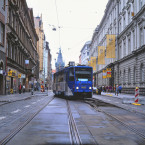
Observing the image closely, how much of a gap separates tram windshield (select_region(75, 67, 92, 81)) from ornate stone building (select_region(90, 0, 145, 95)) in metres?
13.3

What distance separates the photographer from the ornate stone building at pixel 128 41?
118 feet

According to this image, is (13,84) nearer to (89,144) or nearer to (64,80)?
(64,80)

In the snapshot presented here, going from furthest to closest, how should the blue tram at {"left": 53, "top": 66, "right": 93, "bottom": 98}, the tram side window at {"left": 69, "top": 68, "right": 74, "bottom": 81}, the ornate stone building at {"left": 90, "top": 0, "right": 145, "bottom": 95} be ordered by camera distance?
the ornate stone building at {"left": 90, "top": 0, "right": 145, "bottom": 95}, the tram side window at {"left": 69, "top": 68, "right": 74, "bottom": 81}, the blue tram at {"left": 53, "top": 66, "right": 93, "bottom": 98}

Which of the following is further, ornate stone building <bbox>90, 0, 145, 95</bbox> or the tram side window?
ornate stone building <bbox>90, 0, 145, 95</bbox>

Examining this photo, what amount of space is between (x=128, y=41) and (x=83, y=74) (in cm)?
2363

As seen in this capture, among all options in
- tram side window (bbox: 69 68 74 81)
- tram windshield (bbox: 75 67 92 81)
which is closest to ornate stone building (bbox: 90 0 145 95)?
tram windshield (bbox: 75 67 92 81)

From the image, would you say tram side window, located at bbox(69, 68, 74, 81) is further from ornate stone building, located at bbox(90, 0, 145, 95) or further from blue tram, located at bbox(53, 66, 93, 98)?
ornate stone building, located at bbox(90, 0, 145, 95)

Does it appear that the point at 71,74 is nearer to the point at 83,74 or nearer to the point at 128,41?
the point at 83,74

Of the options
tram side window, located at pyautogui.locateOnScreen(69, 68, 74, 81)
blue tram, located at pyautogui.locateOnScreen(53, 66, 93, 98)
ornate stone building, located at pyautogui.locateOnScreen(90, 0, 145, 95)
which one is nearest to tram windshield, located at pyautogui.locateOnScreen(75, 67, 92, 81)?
blue tram, located at pyautogui.locateOnScreen(53, 66, 93, 98)

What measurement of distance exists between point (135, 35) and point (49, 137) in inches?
1361

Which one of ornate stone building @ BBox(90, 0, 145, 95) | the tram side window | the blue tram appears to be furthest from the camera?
ornate stone building @ BBox(90, 0, 145, 95)

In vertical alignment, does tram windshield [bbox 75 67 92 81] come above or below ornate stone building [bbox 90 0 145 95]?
below

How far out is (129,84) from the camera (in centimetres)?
4172

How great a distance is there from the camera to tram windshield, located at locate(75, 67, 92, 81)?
73.2 feet
